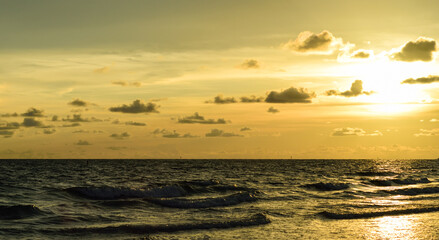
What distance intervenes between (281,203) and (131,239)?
754 inches

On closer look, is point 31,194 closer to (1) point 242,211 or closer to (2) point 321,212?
(1) point 242,211

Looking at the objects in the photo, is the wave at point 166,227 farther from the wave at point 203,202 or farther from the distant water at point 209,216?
the wave at point 203,202

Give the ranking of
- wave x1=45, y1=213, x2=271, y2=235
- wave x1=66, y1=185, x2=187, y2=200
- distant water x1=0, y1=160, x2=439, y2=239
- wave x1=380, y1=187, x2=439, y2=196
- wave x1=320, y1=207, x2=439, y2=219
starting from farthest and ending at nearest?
1. wave x1=380, y1=187, x2=439, y2=196
2. wave x1=66, y1=185, x2=187, y2=200
3. wave x1=320, y1=207, x2=439, y2=219
4. wave x1=45, y1=213, x2=271, y2=235
5. distant water x1=0, y1=160, x2=439, y2=239

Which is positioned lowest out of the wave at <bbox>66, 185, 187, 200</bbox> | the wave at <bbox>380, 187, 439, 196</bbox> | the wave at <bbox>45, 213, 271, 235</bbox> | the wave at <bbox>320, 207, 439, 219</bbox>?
the wave at <bbox>380, 187, 439, 196</bbox>

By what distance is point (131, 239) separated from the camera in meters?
24.2

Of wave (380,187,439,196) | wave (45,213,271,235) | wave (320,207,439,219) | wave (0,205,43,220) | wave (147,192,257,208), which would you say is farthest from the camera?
wave (380,187,439,196)

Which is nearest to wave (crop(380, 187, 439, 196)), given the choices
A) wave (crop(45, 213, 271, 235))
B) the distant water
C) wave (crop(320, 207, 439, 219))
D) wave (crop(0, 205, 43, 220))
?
the distant water

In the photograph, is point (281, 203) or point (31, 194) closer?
point (281, 203)

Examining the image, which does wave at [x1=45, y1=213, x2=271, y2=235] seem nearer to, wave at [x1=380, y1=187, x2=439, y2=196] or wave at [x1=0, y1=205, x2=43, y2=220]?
wave at [x1=0, y1=205, x2=43, y2=220]

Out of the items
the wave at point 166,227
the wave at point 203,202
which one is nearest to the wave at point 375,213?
the wave at point 166,227

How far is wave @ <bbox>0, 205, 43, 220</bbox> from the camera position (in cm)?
3091

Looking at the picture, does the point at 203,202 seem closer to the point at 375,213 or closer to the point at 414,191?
the point at 375,213

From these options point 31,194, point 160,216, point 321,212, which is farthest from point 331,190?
point 31,194

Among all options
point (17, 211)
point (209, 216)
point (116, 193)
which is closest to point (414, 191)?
point (209, 216)
